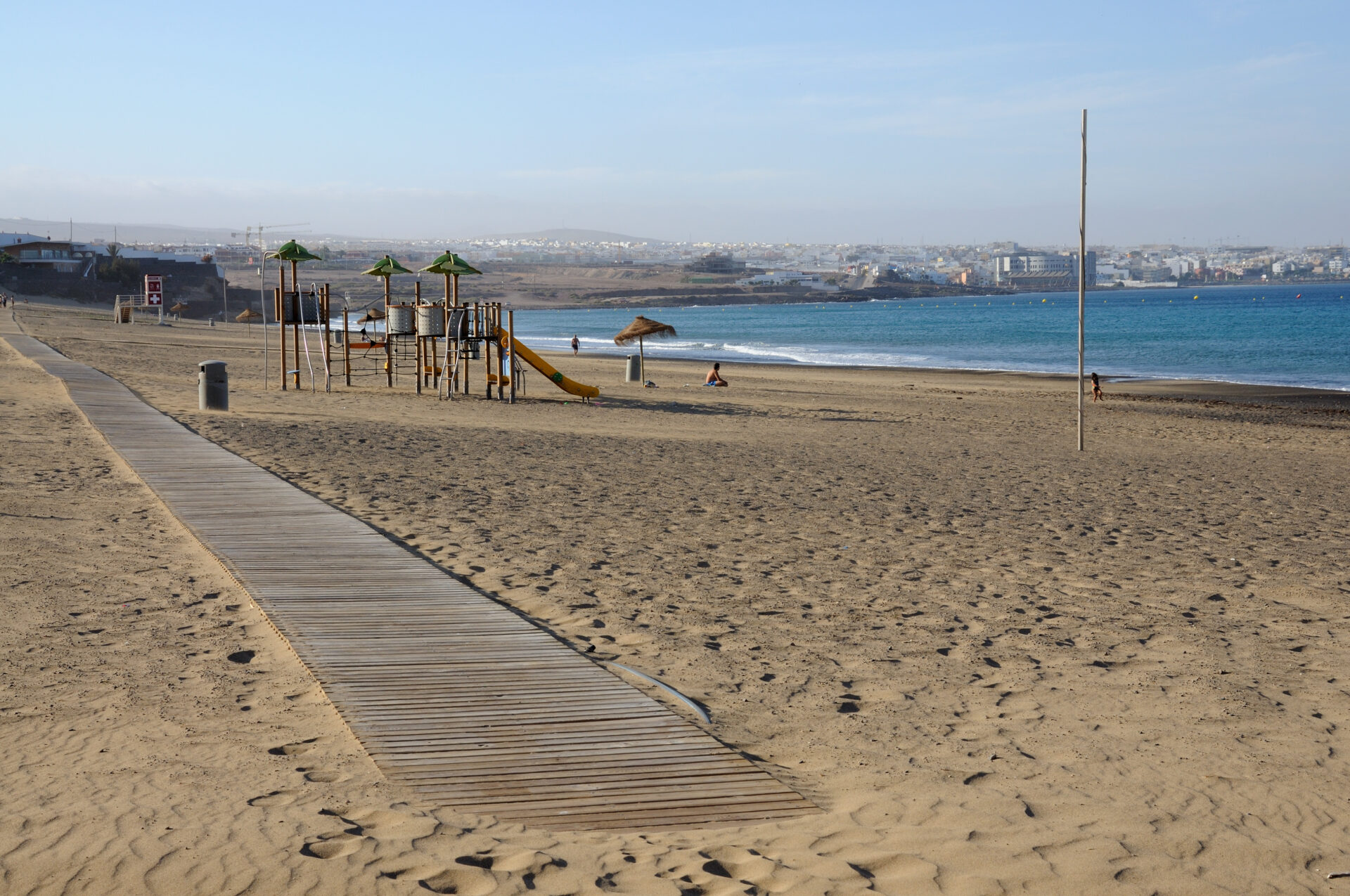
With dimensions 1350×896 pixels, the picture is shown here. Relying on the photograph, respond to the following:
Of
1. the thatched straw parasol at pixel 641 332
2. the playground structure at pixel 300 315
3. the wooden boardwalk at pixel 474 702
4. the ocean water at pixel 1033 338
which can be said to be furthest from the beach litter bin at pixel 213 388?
the ocean water at pixel 1033 338

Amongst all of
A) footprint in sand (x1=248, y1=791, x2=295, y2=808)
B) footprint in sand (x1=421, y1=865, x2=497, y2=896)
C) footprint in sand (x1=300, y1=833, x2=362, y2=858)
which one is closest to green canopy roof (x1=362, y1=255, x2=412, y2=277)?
footprint in sand (x1=248, y1=791, x2=295, y2=808)

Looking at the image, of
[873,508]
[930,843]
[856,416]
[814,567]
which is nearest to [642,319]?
[856,416]

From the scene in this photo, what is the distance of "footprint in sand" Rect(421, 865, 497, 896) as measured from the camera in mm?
2992

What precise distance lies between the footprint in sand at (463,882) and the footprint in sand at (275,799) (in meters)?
0.70

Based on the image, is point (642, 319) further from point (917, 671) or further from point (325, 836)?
point (325, 836)

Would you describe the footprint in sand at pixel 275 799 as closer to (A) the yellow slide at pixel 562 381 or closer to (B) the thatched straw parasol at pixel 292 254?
(A) the yellow slide at pixel 562 381

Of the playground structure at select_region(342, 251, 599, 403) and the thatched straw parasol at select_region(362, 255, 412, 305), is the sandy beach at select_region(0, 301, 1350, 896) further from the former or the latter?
the thatched straw parasol at select_region(362, 255, 412, 305)

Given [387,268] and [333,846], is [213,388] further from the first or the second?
[333,846]

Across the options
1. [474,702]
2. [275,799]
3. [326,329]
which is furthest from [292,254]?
[275,799]

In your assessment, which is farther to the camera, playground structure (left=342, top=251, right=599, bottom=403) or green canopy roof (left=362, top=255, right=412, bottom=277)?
green canopy roof (left=362, top=255, right=412, bottom=277)

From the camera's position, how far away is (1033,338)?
59.9m

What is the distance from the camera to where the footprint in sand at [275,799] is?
3.49 meters

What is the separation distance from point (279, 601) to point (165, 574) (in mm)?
1219

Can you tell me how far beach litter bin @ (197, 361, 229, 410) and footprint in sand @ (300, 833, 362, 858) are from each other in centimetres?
1279
